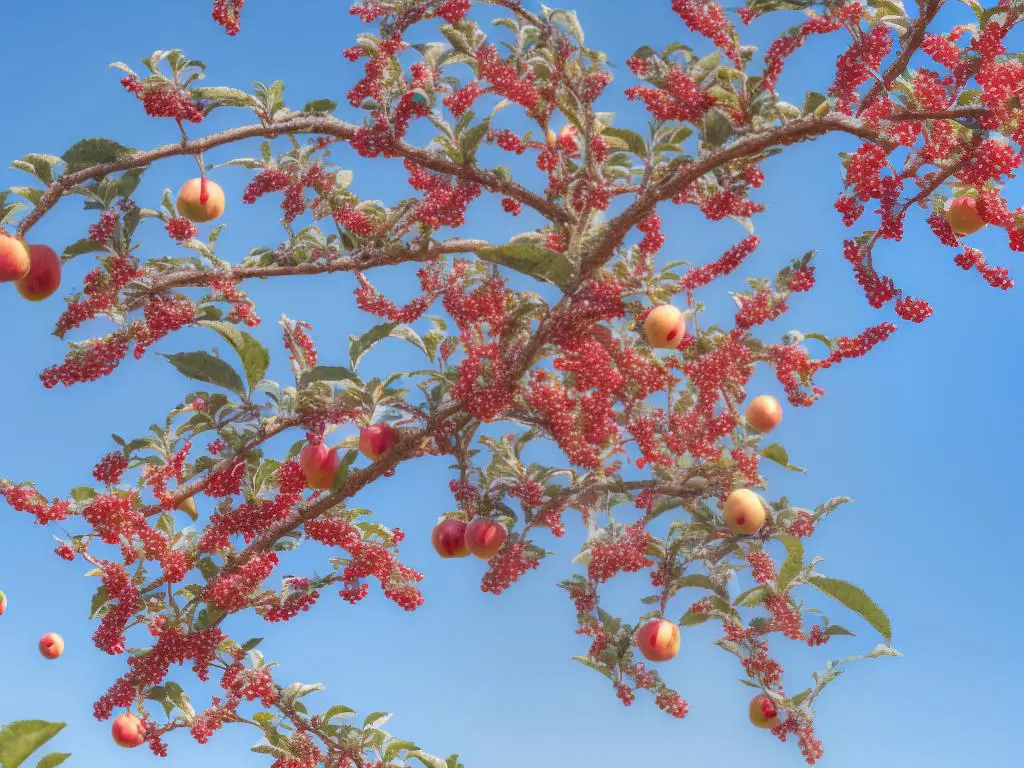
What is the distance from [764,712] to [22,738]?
18.9ft

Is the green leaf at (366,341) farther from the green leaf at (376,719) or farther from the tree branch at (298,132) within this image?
the green leaf at (376,719)

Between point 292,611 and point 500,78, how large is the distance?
348 cm

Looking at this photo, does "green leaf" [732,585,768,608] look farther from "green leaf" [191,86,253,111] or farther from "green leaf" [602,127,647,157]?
"green leaf" [191,86,253,111]

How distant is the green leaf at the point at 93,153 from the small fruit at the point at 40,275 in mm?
777

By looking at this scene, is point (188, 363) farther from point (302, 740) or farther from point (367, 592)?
point (302, 740)

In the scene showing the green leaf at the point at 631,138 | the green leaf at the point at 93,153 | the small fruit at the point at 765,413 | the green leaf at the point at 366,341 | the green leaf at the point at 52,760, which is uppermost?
the green leaf at the point at 631,138

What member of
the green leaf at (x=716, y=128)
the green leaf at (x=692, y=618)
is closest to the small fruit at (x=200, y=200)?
the green leaf at (x=716, y=128)

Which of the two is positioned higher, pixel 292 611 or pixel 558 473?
pixel 558 473

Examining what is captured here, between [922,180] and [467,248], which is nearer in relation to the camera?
[922,180]

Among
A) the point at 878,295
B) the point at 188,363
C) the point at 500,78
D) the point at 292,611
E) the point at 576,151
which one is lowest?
the point at 292,611

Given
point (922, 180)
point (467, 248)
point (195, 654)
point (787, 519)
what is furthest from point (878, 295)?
point (195, 654)

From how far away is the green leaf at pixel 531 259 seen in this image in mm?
4250

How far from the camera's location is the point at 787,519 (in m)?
5.97

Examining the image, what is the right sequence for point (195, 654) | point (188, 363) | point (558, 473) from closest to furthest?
point (188, 363)
point (195, 654)
point (558, 473)
